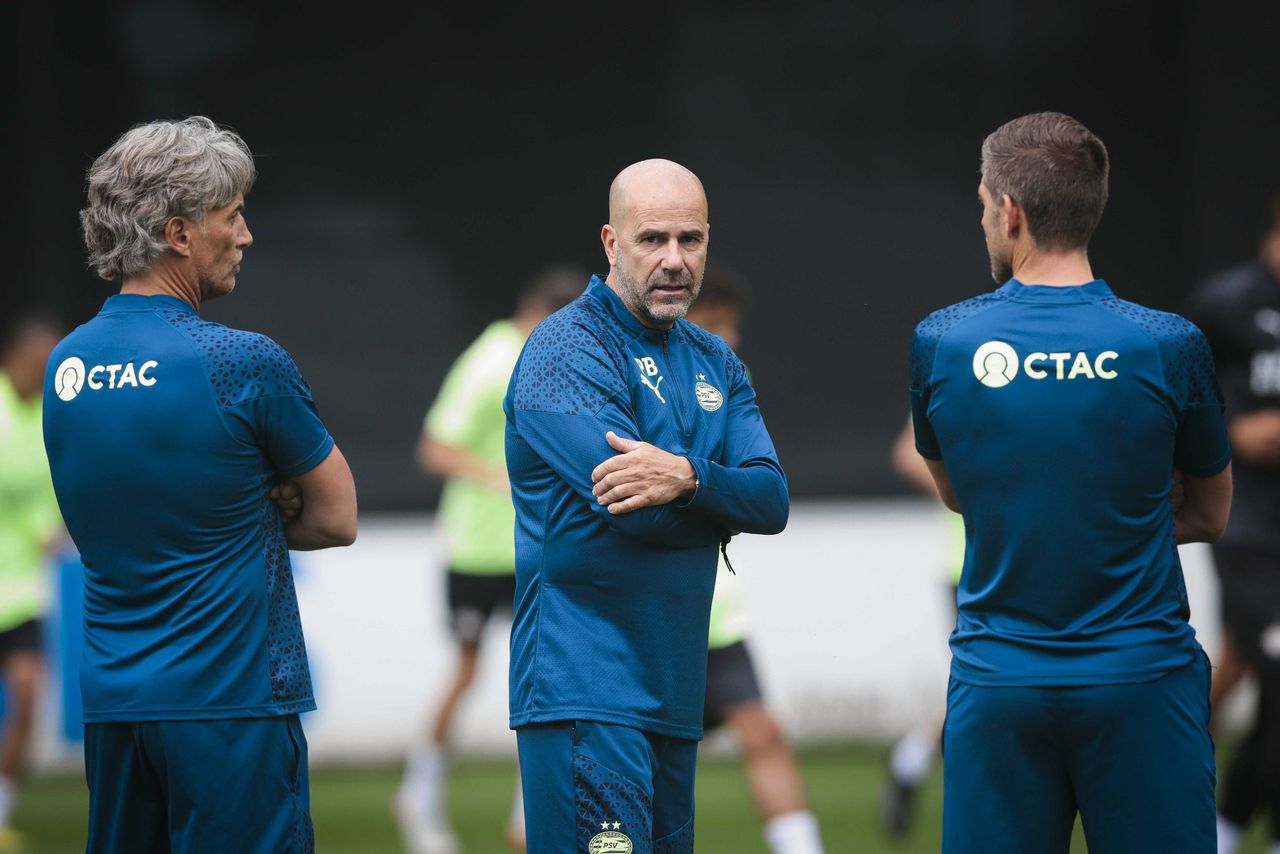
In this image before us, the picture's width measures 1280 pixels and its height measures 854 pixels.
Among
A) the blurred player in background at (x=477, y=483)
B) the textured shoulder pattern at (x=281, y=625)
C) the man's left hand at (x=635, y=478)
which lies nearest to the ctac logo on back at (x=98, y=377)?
the textured shoulder pattern at (x=281, y=625)

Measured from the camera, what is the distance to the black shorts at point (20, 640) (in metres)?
7.18

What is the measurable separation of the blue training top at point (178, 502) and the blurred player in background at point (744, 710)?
233cm

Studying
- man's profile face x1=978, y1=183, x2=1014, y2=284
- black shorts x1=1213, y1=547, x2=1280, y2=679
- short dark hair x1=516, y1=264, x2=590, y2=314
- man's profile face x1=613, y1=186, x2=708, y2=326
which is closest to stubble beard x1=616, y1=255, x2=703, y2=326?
man's profile face x1=613, y1=186, x2=708, y2=326

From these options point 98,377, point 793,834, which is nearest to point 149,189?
point 98,377

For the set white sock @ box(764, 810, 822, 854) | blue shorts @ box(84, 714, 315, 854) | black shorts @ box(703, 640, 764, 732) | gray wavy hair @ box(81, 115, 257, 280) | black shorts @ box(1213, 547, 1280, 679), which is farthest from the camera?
black shorts @ box(1213, 547, 1280, 679)

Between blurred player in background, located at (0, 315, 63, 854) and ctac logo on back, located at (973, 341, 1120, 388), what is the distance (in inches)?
181

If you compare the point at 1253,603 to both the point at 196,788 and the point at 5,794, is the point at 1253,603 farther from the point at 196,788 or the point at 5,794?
the point at 5,794

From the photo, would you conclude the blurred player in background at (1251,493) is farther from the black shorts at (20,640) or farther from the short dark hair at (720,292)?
the black shorts at (20,640)

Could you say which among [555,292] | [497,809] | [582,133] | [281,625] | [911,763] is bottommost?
[497,809]

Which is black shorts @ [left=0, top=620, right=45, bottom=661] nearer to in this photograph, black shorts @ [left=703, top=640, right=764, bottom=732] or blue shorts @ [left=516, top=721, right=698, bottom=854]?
black shorts @ [left=703, top=640, right=764, bottom=732]

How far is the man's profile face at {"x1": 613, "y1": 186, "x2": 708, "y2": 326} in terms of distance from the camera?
3.75 meters

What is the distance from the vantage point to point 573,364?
367cm

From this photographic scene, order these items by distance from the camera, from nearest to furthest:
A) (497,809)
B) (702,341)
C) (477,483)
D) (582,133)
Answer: (702,341) → (477,483) → (497,809) → (582,133)

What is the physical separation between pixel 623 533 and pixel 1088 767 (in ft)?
3.40
